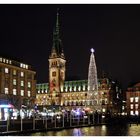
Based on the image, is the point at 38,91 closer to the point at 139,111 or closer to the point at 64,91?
the point at 64,91

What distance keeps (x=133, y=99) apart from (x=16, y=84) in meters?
61.1

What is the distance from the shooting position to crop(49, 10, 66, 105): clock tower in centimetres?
17600

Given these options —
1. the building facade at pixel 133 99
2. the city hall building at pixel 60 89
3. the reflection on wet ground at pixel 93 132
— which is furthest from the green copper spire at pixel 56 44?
the reflection on wet ground at pixel 93 132

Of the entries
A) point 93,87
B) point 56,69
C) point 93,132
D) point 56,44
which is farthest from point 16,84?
point 56,44

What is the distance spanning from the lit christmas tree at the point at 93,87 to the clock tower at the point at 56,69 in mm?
89371

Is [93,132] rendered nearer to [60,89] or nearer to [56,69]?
[60,89]

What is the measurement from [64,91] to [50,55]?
1874 centimetres

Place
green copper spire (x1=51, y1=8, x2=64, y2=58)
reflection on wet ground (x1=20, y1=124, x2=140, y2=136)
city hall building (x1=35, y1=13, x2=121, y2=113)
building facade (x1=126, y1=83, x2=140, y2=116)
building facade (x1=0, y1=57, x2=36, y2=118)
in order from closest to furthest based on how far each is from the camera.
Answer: reflection on wet ground (x1=20, y1=124, x2=140, y2=136), building facade (x1=0, y1=57, x2=36, y2=118), building facade (x1=126, y1=83, x2=140, y2=116), city hall building (x1=35, y1=13, x2=121, y2=113), green copper spire (x1=51, y1=8, x2=64, y2=58)

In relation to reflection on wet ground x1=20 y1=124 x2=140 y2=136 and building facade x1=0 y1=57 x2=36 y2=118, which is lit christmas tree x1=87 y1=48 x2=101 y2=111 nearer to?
building facade x1=0 y1=57 x2=36 y2=118

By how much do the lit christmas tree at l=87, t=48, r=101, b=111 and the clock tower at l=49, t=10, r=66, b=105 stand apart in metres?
89.4

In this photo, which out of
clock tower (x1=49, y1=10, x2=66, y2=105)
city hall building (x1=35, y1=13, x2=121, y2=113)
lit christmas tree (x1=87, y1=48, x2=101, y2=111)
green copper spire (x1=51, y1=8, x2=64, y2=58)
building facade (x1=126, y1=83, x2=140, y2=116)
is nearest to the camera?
lit christmas tree (x1=87, y1=48, x2=101, y2=111)

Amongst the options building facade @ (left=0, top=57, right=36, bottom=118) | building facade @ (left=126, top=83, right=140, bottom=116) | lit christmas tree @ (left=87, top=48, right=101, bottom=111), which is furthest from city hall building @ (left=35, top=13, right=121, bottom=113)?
lit christmas tree @ (left=87, top=48, right=101, bottom=111)

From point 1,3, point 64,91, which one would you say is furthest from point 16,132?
point 64,91

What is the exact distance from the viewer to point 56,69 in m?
179
